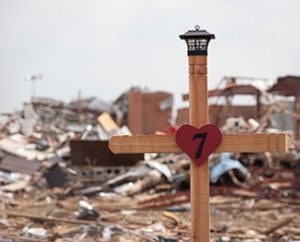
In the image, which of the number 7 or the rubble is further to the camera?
the rubble

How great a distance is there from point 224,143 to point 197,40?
765 mm

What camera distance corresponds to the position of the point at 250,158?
17.6 metres

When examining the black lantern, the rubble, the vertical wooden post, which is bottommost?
the rubble

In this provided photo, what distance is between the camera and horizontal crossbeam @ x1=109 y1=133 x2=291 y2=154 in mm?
4449

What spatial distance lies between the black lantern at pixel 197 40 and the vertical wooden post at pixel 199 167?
4 cm

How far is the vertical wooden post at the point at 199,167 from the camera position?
14.7 feet

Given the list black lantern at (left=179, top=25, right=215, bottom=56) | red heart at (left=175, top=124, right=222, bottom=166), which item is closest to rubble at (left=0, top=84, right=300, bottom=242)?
red heart at (left=175, top=124, right=222, bottom=166)

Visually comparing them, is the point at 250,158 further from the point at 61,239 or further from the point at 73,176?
the point at 61,239

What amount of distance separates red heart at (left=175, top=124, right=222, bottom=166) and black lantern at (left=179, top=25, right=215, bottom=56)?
0.54m

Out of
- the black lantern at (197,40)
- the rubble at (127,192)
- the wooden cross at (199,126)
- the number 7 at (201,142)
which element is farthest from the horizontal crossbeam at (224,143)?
the rubble at (127,192)

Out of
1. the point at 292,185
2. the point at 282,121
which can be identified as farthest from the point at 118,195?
the point at 282,121

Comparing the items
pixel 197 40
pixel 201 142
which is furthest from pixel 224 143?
pixel 197 40

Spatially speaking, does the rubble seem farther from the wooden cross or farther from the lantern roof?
the lantern roof

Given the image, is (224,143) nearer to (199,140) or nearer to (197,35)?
(199,140)
